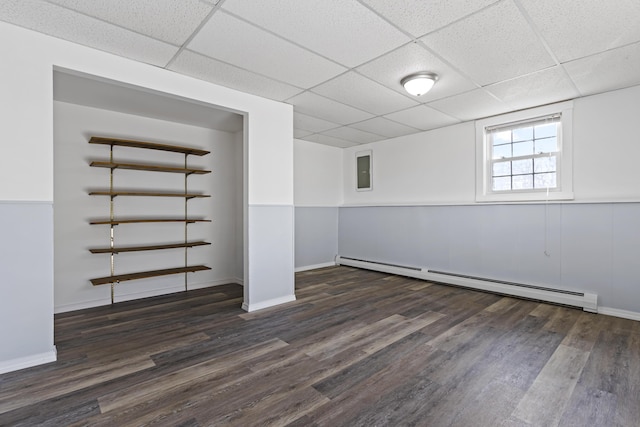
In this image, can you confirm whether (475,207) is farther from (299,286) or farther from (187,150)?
(187,150)

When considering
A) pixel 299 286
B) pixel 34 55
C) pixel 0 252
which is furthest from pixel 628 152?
pixel 0 252

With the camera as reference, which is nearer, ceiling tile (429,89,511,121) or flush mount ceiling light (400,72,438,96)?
flush mount ceiling light (400,72,438,96)

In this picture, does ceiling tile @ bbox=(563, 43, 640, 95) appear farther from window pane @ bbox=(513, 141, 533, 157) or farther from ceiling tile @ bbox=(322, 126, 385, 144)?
ceiling tile @ bbox=(322, 126, 385, 144)

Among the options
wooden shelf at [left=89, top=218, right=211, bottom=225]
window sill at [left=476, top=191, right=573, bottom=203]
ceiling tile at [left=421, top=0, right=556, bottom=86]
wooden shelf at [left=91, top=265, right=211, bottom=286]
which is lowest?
wooden shelf at [left=91, top=265, right=211, bottom=286]

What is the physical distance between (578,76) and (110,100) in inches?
195

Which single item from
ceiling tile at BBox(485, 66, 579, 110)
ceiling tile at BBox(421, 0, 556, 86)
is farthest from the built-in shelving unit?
ceiling tile at BBox(485, 66, 579, 110)

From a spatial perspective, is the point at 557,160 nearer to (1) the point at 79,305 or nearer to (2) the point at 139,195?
(2) the point at 139,195

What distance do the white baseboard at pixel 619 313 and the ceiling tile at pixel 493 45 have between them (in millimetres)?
2722

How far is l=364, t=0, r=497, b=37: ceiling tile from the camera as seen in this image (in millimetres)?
2006

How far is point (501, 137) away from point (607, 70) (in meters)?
1.52

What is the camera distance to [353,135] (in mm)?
5441

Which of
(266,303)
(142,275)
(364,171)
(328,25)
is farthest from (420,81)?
(142,275)

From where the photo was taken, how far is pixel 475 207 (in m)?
4.53

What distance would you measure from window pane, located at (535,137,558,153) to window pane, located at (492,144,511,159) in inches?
13.6
